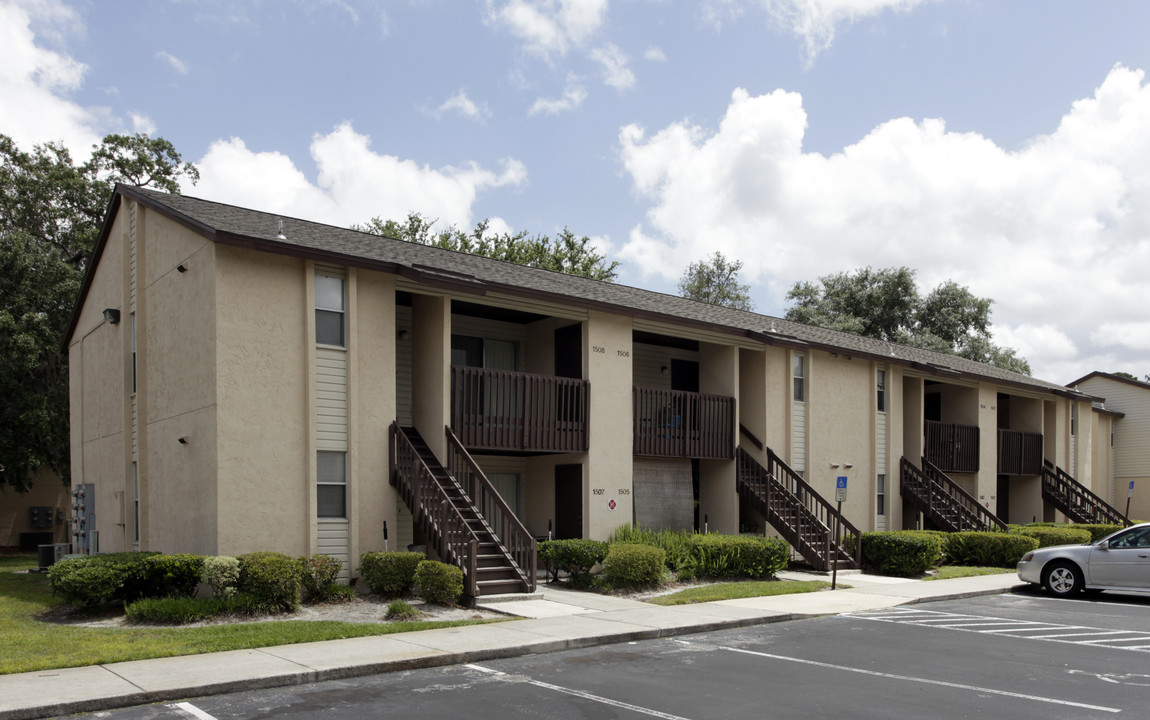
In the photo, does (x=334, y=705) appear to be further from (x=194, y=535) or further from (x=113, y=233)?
(x=113, y=233)

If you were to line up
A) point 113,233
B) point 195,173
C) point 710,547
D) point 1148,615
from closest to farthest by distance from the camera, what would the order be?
point 1148,615 < point 710,547 < point 113,233 < point 195,173

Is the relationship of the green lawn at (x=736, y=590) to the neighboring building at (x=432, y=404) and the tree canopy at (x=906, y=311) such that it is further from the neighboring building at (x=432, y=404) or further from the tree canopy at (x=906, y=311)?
the tree canopy at (x=906, y=311)

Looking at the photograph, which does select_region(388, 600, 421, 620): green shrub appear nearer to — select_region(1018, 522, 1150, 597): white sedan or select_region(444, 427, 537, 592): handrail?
select_region(444, 427, 537, 592): handrail

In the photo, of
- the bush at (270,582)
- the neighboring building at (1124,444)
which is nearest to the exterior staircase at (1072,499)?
the neighboring building at (1124,444)

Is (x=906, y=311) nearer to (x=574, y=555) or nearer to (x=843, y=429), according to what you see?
(x=843, y=429)

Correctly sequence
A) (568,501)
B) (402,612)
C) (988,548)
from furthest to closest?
(988,548) → (568,501) → (402,612)

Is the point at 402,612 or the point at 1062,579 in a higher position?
the point at 402,612

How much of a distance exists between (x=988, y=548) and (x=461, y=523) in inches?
594

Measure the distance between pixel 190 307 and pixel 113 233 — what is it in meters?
5.90

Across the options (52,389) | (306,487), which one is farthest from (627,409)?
(52,389)

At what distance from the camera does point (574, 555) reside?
18.0m

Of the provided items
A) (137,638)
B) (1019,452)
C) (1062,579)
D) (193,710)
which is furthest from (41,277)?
(1019,452)

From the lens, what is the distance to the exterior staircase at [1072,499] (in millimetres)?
34844

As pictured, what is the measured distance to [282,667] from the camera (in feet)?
33.1
